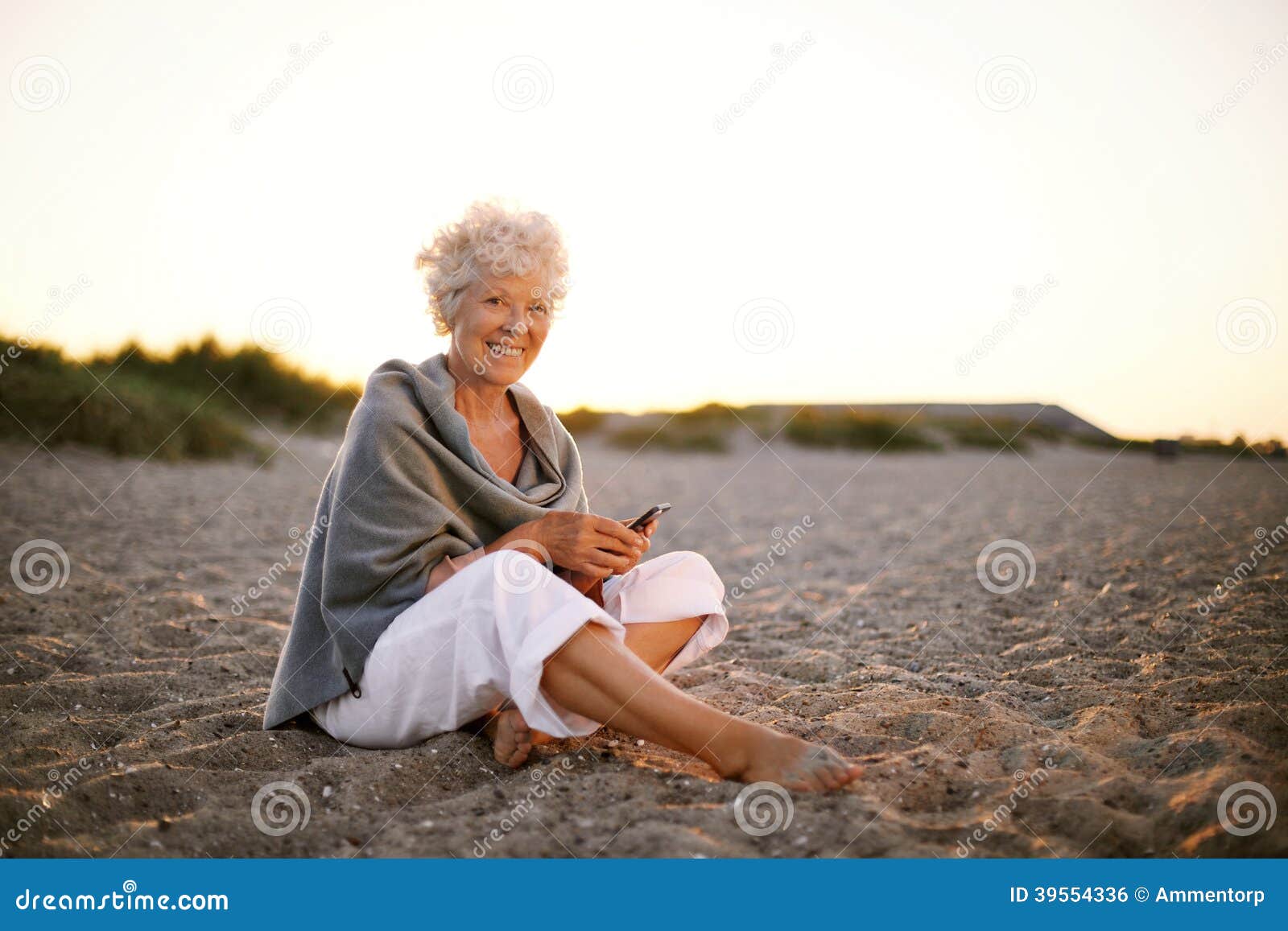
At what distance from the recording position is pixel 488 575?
221 cm

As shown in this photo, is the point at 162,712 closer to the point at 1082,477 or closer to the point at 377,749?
the point at 377,749

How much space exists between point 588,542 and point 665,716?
0.52 m

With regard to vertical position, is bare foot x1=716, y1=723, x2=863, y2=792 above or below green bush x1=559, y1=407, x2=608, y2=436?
below

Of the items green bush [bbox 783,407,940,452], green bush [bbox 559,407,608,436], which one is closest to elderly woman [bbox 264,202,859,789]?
green bush [bbox 783,407,940,452]

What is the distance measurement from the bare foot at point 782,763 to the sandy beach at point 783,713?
1.9 inches


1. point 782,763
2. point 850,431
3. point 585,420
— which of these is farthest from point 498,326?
point 585,420

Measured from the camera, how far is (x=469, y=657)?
7.47 feet

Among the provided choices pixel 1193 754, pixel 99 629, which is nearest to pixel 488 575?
pixel 1193 754

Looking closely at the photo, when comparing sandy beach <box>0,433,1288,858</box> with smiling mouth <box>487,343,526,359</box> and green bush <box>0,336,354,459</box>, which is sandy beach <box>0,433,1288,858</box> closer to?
smiling mouth <box>487,343,526,359</box>

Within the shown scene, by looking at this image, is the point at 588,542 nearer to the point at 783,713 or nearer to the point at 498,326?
the point at 498,326

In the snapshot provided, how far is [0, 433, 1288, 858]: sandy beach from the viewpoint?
1.99 m

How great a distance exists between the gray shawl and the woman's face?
0.11 m

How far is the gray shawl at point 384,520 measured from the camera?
2.43 metres

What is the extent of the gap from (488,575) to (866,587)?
3229mm
